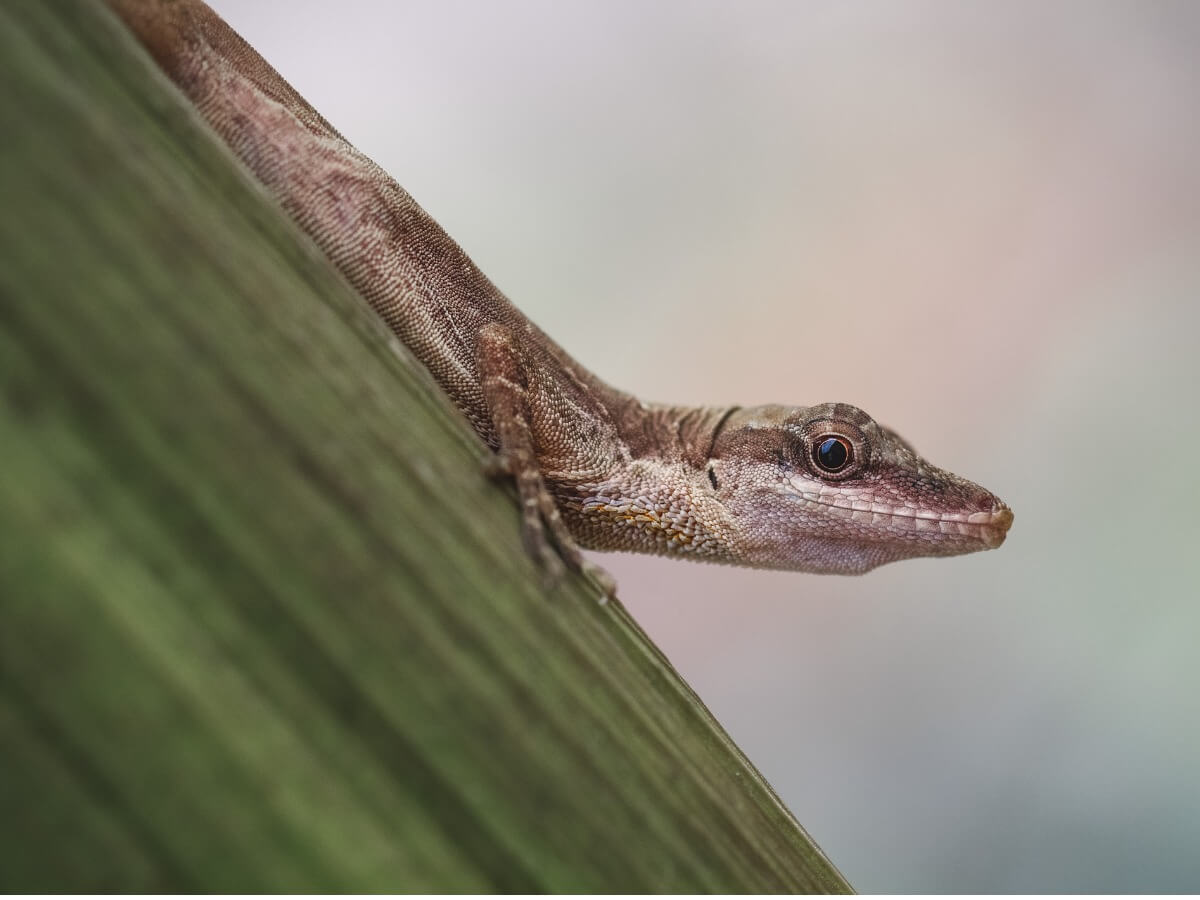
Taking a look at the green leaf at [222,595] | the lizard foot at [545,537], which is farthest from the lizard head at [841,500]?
the green leaf at [222,595]

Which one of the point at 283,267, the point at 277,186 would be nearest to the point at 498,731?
the point at 283,267

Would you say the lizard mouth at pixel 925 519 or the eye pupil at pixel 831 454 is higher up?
the eye pupil at pixel 831 454

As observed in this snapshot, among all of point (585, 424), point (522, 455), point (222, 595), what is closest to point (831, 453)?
point (585, 424)

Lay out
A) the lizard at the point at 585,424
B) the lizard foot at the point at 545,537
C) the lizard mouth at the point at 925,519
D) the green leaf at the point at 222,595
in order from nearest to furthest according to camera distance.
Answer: the green leaf at the point at 222,595 → the lizard foot at the point at 545,537 → the lizard at the point at 585,424 → the lizard mouth at the point at 925,519

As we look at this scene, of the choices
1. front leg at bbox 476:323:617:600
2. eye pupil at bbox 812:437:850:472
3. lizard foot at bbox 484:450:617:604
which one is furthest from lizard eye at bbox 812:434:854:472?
lizard foot at bbox 484:450:617:604

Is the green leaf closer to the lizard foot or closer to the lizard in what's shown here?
the lizard foot

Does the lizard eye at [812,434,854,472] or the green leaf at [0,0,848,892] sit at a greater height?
the green leaf at [0,0,848,892]

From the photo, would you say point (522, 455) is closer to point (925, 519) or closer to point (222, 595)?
point (222, 595)

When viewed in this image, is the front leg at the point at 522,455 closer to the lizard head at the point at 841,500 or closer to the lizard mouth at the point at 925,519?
the lizard head at the point at 841,500

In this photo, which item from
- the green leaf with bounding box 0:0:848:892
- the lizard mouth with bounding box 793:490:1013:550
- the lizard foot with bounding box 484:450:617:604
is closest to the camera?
the green leaf with bounding box 0:0:848:892
